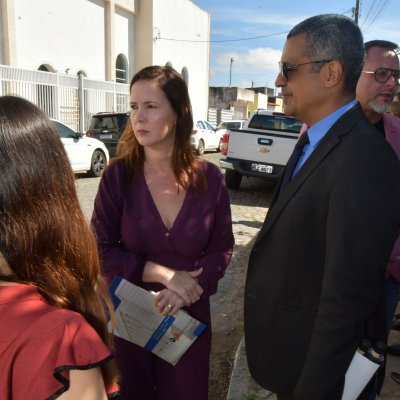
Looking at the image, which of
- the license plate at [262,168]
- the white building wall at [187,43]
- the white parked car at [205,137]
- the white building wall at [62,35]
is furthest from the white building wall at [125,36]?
the license plate at [262,168]

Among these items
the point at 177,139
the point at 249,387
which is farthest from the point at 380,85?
the point at 249,387

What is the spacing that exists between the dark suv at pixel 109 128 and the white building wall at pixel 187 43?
37.0ft

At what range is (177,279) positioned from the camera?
187 centimetres

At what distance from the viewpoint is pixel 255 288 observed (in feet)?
5.37

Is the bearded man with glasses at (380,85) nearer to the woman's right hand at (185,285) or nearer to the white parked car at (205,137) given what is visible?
the woman's right hand at (185,285)

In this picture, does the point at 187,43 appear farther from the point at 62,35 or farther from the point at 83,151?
the point at 83,151

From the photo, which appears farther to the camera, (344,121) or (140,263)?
(140,263)

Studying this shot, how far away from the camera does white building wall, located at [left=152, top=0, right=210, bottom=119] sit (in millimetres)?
23188

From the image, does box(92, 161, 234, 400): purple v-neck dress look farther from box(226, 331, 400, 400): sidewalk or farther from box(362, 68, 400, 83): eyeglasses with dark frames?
box(362, 68, 400, 83): eyeglasses with dark frames

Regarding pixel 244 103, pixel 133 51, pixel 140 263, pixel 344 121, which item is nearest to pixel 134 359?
pixel 140 263

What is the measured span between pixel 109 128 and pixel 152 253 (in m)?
10.9

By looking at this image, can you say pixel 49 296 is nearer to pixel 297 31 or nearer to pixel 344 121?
pixel 344 121

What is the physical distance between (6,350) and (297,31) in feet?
4.73

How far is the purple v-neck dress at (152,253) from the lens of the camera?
194 cm
